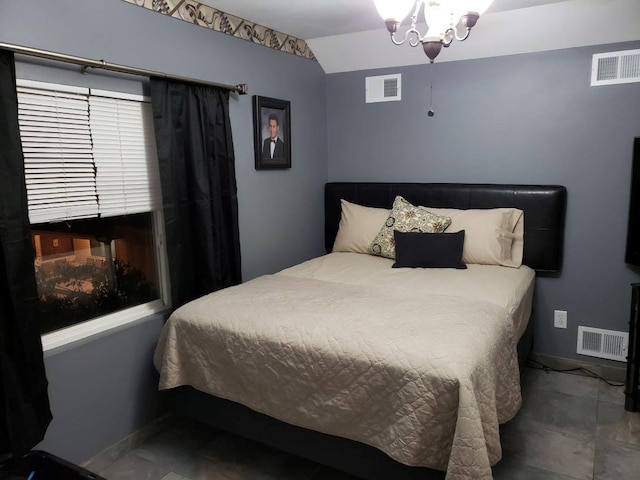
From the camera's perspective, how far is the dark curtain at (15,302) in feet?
5.96

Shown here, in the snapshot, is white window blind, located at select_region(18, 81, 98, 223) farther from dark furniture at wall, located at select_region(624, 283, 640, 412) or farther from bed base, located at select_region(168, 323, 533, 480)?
dark furniture at wall, located at select_region(624, 283, 640, 412)

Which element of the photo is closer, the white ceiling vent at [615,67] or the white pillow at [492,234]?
the white ceiling vent at [615,67]

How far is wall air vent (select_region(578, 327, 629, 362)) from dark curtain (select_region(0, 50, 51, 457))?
3.21 meters

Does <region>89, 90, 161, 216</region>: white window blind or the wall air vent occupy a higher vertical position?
<region>89, 90, 161, 216</region>: white window blind

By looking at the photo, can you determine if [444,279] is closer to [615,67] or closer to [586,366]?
[586,366]

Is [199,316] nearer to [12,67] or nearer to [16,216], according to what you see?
[16,216]

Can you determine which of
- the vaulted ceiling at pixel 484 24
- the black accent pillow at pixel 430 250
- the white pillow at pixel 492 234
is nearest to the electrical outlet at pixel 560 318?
the white pillow at pixel 492 234

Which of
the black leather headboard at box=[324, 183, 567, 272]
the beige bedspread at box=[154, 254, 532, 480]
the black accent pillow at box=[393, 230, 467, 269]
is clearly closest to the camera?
the beige bedspread at box=[154, 254, 532, 480]

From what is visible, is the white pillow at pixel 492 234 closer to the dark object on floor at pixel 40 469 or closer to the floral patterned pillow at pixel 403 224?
the floral patterned pillow at pixel 403 224

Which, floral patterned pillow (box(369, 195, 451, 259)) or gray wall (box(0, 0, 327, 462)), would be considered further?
floral patterned pillow (box(369, 195, 451, 259))

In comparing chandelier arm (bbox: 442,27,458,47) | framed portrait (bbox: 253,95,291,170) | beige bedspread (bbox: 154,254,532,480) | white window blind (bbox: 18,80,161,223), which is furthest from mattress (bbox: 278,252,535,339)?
chandelier arm (bbox: 442,27,458,47)

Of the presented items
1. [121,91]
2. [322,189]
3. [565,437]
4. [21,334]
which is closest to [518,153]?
[322,189]

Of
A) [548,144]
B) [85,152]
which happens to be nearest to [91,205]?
[85,152]

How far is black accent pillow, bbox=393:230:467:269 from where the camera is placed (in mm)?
3047
